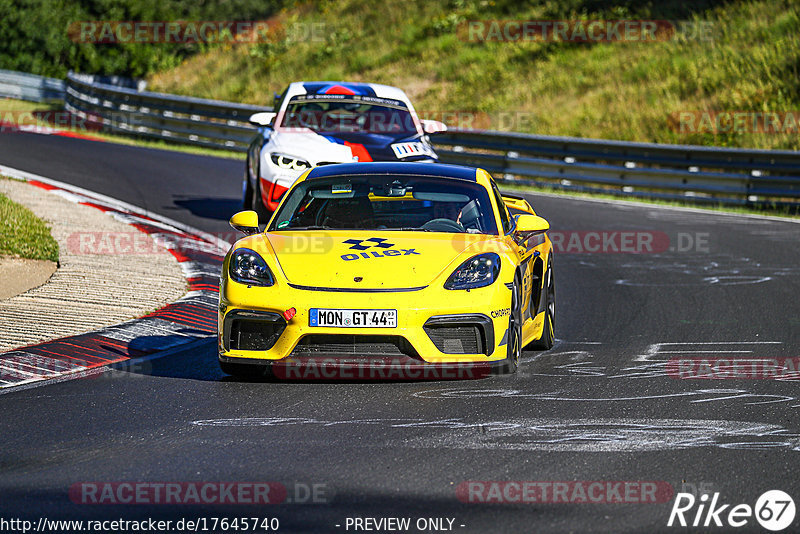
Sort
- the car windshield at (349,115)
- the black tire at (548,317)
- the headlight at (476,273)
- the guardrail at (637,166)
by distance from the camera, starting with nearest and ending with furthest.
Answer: the headlight at (476,273) → the black tire at (548,317) → the car windshield at (349,115) → the guardrail at (637,166)

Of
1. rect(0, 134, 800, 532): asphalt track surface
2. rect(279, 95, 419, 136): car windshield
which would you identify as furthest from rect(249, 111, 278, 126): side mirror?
rect(0, 134, 800, 532): asphalt track surface

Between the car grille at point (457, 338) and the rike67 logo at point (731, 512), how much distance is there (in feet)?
7.32

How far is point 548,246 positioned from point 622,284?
117 inches

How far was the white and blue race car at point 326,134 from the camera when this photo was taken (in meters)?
12.8

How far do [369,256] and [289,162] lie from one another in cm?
591

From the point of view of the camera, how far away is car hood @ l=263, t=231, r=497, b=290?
6.91 metres

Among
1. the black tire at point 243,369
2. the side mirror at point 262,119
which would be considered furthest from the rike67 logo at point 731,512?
the side mirror at point 262,119

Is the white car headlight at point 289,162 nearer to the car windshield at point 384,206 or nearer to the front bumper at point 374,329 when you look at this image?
the car windshield at point 384,206

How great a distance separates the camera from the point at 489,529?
439 cm

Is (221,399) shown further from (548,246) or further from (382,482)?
(548,246)

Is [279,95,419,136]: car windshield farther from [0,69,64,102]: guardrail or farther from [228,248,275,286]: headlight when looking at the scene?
[0,69,64,102]: guardrail

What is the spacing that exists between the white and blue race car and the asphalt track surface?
364 cm

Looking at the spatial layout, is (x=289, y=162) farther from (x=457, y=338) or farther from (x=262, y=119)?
(x=457, y=338)

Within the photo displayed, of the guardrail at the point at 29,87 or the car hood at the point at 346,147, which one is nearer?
the car hood at the point at 346,147
